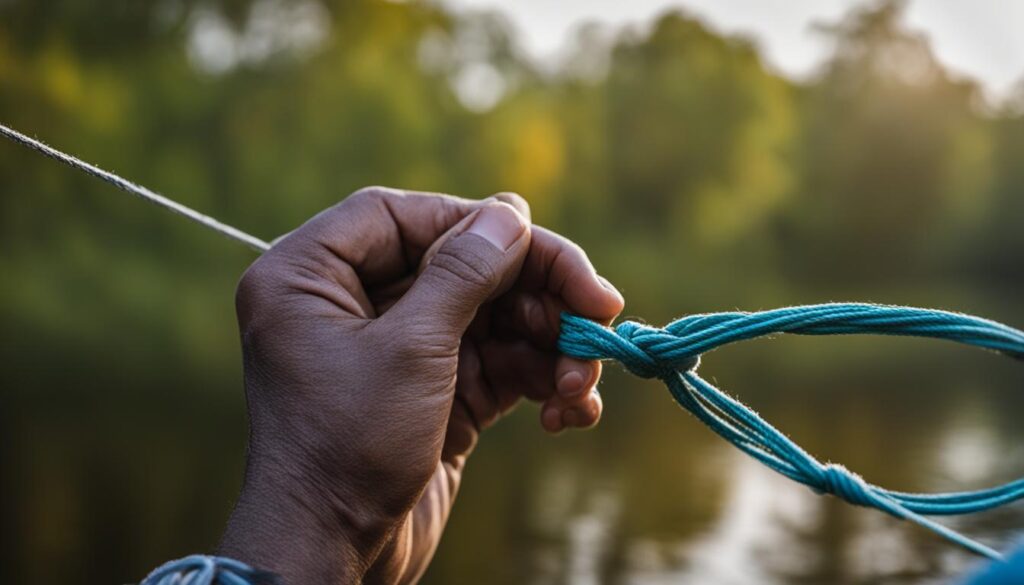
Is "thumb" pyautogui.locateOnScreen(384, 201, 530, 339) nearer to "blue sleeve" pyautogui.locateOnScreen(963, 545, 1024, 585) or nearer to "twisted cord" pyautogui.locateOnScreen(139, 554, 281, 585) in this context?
"twisted cord" pyautogui.locateOnScreen(139, 554, 281, 585)

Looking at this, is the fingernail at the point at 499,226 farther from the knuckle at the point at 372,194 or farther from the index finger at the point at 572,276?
the knuckle at the point at 372,194

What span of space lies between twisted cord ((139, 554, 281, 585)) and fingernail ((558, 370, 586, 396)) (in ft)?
2.03

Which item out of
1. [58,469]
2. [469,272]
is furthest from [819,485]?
[58,469]

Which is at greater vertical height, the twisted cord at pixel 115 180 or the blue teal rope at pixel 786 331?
the blue teal rope at pixel 786 331

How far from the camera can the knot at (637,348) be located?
4.50 ft

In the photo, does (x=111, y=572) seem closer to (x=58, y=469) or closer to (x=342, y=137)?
(x=58, y=469)

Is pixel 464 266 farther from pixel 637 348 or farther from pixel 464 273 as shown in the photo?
pixel 637 348

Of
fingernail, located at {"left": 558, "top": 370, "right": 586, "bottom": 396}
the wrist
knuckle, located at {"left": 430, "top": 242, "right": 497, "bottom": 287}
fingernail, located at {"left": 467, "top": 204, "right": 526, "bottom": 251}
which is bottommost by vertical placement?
the wrist

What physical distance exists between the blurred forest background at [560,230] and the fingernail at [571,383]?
4.89 m

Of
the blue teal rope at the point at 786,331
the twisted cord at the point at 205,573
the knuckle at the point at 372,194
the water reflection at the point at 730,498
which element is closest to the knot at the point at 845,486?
the blue teal rope at the point at 786,331

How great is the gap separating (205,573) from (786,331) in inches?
28.4

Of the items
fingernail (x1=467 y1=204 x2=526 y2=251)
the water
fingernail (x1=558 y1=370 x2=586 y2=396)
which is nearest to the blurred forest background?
the water

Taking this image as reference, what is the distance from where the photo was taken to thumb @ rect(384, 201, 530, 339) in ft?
4.07

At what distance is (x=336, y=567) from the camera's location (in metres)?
1.16
